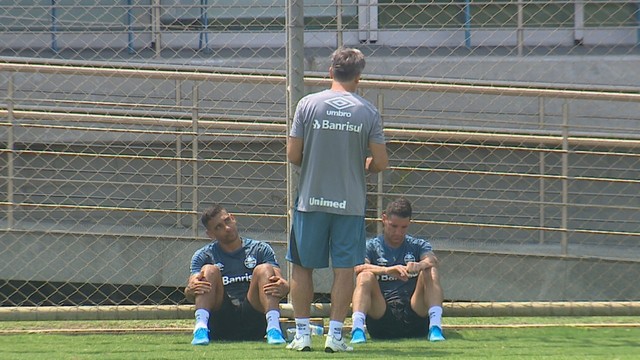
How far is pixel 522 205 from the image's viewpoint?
974 cm

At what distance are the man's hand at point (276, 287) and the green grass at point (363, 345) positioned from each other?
0.29m

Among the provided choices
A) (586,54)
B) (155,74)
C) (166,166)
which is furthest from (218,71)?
(586,54)

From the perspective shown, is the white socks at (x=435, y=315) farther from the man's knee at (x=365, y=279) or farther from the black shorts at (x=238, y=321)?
the black shorts at (x=238, y=321)

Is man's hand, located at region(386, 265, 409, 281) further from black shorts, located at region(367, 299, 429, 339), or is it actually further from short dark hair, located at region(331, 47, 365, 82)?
short dark hair, located at region(331, 47, 365, 82)

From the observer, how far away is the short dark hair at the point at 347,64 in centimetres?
574

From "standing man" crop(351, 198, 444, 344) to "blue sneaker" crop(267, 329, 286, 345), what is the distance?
1.28 feet

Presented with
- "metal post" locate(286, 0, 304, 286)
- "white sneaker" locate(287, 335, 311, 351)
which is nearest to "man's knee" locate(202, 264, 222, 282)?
"metal post" locate(286, 0, 304, 286)

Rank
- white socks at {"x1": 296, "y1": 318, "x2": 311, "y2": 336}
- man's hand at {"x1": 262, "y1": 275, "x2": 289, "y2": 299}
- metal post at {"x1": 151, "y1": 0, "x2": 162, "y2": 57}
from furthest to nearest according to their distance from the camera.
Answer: metal post at {"x1": 151, "y1": 0, "x2": 162, "y2": 57} < man's hand at {"x1": 262, "y1": 275, "x2": 289, "y2": 299} < white socks at {"x1": 296, "y1": 318, "x2": 311, "y2": 336}

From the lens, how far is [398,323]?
660cm

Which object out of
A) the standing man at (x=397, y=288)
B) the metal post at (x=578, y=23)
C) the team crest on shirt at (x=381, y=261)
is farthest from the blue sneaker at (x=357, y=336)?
the metal post at (x=578, y=23)

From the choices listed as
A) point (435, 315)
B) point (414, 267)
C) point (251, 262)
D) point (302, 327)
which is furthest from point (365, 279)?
point (302, 327)

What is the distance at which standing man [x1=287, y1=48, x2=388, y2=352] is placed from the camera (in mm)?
5668

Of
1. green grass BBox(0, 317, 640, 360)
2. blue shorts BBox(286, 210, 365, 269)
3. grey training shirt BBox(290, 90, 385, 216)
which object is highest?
grey training shirt BBox(290, 90, 385, 216)

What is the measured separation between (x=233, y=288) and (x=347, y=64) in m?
1.63
